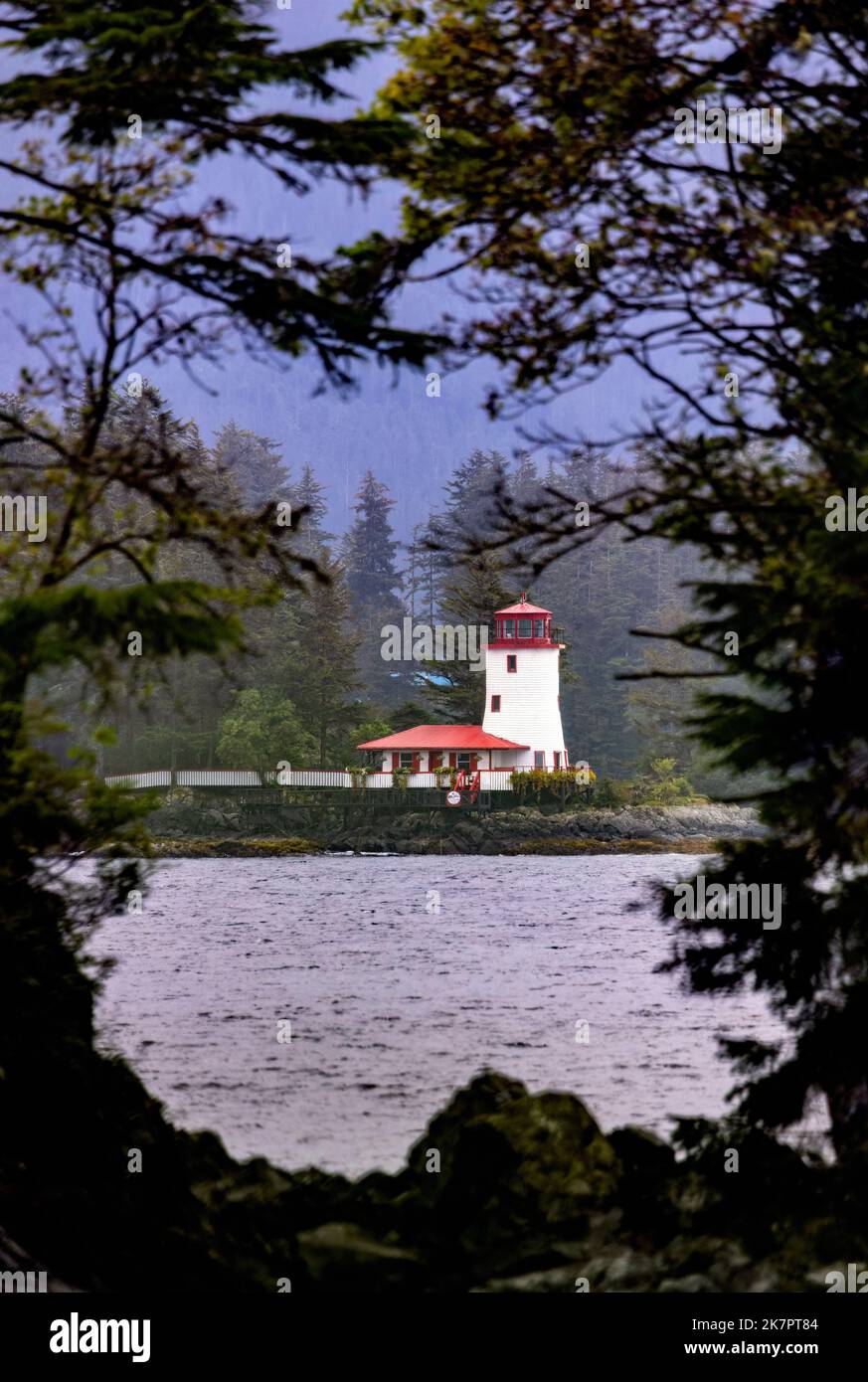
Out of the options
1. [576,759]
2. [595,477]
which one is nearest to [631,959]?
[576,759]

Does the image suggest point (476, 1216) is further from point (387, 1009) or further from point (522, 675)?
point (522, 675)

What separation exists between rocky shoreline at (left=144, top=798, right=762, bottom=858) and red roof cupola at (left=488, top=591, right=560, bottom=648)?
881 cm

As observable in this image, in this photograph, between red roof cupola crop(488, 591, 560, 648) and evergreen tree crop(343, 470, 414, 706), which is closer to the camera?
red roof cupola crop(488, 591, 560, 648)

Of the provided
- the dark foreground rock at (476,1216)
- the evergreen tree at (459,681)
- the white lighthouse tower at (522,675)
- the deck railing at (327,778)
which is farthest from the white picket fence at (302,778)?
the dark foreground rock at (476,1216)

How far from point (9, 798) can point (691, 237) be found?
171 inches

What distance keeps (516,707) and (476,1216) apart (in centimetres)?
4013

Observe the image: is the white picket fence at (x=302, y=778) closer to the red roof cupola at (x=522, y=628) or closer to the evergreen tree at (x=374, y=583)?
the evergreen tree at (x=374, y=583)

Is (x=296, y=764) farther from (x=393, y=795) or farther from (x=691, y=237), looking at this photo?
(x=691, y=237)

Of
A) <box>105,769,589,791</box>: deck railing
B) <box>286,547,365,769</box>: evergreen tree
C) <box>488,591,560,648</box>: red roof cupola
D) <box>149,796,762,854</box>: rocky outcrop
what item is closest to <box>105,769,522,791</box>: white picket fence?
<box>105,769,589,791</box>: deck railing

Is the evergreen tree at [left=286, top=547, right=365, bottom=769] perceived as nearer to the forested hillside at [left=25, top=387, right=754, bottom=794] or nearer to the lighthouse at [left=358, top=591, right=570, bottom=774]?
the forested hillside at [left=25, top=387, right=754, bottom=794]

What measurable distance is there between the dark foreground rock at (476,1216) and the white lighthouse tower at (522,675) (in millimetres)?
38892

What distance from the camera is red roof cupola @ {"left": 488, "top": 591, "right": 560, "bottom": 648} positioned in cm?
4756

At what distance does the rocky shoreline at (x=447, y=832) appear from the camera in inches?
2137

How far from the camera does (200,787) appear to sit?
166ft
